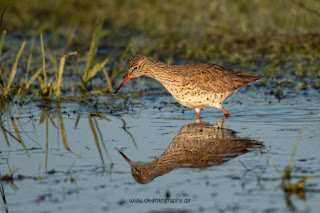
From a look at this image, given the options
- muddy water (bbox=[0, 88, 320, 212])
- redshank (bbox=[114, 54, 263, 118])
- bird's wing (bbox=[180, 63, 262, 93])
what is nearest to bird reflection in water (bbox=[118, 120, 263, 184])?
muddy water (bbox=[0, 88, 320, 212])

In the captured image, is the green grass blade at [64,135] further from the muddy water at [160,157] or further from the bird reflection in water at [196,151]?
the bird reflection in water at [196,151]

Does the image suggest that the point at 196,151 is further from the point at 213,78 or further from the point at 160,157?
the point at 213,78

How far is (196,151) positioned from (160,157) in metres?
0.47

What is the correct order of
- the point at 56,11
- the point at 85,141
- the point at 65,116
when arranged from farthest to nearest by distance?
the point at 56,11 → the point at 65,116 → the point at 85,141

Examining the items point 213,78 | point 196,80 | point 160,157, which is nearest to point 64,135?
point 160,157

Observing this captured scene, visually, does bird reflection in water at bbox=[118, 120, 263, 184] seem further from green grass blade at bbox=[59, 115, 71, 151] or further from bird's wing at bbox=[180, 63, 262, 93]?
bird's wing at bbox=[180, 63, 262, 93]

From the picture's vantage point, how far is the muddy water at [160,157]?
5.04 meters

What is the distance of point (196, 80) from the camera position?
864cm

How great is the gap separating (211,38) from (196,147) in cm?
738

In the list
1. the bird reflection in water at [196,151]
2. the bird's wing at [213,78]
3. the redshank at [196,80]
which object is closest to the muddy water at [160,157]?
the bird reflection in water at [196,151]

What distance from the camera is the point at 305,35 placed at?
12.8 m

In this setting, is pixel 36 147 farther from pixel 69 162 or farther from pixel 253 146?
pixel 253 146

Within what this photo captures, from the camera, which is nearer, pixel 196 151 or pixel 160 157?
pixel 160 157

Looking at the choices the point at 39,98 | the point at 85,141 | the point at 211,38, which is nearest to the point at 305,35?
the point at 211,38
